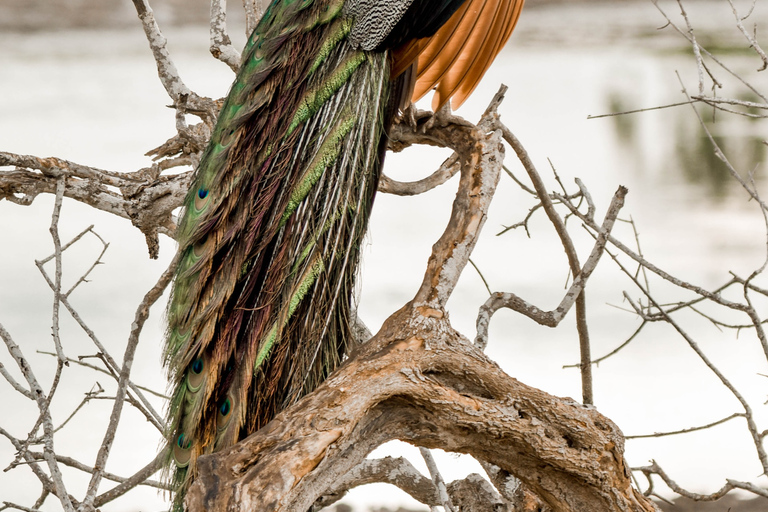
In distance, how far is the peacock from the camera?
4.04 feet

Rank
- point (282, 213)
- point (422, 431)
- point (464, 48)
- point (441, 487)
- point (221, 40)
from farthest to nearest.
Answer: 1. point (221, 40)
2. point (464, 48)
3. point (441, 487)
4. point (282, 213)
5. point (422, 431)

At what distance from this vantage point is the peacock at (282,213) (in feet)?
4.04

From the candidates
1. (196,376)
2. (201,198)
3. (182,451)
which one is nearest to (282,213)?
(201,198)

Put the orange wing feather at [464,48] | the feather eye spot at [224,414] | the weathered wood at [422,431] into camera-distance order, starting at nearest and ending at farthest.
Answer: the weathered wood at [422,431], the feather eye spot at [224,414], the orange wing feather at [464,48]

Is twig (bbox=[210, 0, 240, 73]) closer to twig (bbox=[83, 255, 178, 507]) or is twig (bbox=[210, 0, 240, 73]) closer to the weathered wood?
twig (bbox=[83, 255, 178, 507])

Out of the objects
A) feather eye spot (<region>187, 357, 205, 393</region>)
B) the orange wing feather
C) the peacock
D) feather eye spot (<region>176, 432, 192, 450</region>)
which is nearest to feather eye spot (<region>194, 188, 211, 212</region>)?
the peacock

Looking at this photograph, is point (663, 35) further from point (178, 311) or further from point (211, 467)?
point (211, 467)

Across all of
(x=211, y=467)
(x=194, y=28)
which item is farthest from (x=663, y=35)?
(x=211, y=467)

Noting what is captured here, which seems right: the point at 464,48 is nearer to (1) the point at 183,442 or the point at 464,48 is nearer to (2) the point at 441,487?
(2) the point at 441,487

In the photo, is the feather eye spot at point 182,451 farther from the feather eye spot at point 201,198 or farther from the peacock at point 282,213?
the feather eye spot at point 201,198

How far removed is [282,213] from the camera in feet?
→ 4.36

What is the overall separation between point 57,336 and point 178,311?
0.77 ft

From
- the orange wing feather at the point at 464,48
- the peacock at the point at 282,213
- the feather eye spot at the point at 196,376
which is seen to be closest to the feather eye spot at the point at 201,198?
the peacock at the point at 282,213

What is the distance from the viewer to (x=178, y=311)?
4.19 ft
